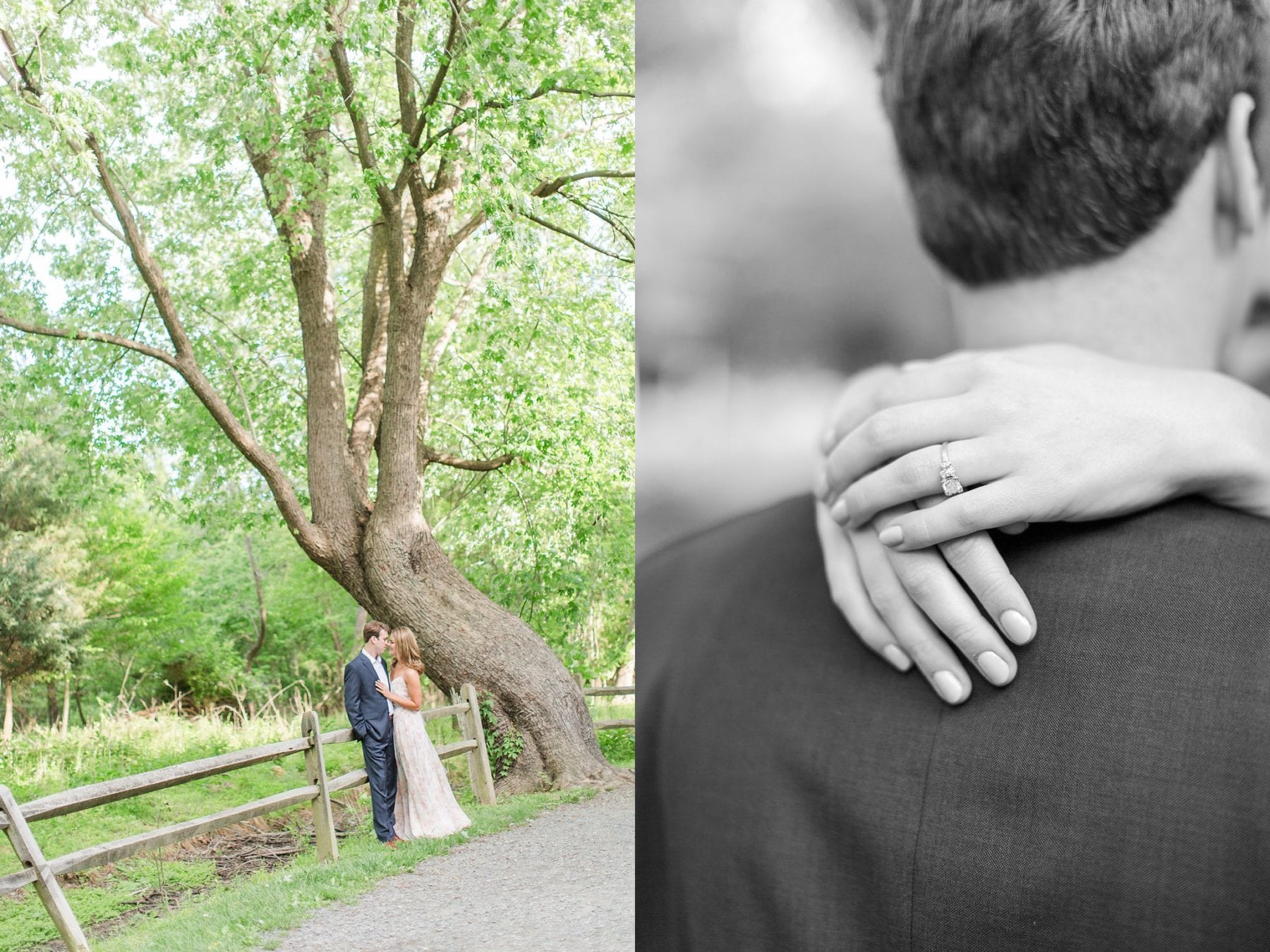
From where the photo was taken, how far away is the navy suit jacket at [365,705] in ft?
24.0

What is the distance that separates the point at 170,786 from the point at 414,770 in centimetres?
151

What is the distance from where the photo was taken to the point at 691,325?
6.53 feet

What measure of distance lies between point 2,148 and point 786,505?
12.9 m

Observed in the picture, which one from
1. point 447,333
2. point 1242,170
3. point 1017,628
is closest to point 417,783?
point 447,333

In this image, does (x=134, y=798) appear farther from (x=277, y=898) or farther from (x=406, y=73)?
(x=406, y=73)

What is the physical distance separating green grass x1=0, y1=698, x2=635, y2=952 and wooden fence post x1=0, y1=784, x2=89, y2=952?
0.98 feet

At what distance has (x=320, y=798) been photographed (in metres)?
7.17

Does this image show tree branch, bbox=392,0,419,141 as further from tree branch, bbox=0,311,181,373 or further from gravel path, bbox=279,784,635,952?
gravel path, bbox=279,784,635,952

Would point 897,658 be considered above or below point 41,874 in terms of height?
above

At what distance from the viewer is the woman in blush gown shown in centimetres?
743

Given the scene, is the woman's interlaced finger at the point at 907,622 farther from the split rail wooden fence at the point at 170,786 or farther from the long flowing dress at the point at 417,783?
the long flowing dress at the point at 417,783

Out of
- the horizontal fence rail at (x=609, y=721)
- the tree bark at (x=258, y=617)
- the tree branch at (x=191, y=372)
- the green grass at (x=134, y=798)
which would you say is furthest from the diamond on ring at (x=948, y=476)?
the tree bark at (x=258, y=617)

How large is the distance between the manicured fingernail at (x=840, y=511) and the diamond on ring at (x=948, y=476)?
0.19 m

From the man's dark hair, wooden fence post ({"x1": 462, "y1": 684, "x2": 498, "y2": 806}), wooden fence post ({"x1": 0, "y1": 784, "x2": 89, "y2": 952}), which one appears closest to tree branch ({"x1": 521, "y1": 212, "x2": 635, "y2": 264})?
wooden fence post ({"x1": 462, "y1": 684, "x2": 498, "y2": 806})
